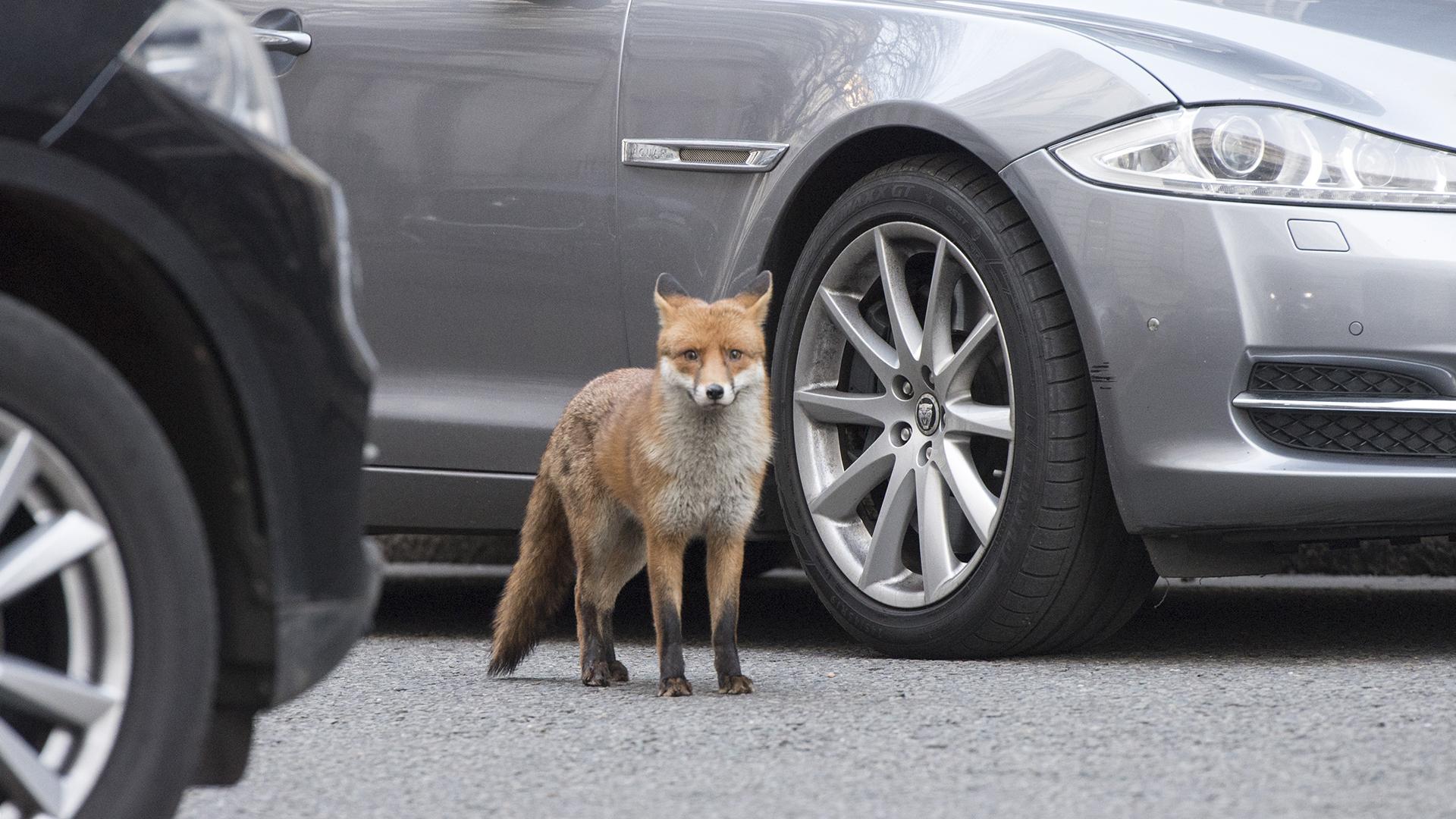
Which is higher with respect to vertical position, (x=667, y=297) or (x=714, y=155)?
(x=714, y=155)

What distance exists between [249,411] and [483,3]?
2.69m

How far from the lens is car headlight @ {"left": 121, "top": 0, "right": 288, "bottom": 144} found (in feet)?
7.83

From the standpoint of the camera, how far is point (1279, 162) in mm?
3824

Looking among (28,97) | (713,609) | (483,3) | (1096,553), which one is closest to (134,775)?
(28,97)

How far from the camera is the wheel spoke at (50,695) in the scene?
2229 mm

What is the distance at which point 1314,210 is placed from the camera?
3.78 meters

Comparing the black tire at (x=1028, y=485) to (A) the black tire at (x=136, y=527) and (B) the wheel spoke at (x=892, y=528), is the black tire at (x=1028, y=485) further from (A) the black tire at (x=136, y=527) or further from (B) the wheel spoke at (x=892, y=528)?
(A) the black tire at (x=136, y=527)

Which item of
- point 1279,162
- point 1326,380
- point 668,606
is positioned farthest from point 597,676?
point 1279,162

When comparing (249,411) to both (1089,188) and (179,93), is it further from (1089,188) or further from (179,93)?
(1089,188)

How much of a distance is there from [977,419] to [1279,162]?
83 cm

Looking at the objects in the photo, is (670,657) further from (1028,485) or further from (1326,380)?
(1326,380)

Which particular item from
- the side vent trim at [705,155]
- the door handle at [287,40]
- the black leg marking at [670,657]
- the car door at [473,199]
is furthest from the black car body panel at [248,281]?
the door handle at [287,40]

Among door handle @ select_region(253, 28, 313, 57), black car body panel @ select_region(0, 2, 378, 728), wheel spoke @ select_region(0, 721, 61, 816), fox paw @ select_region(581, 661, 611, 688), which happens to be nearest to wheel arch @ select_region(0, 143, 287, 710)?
black car body panel @ select_region(0, 2, 378, 728)

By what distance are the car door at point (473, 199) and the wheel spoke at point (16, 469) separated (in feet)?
8.28
